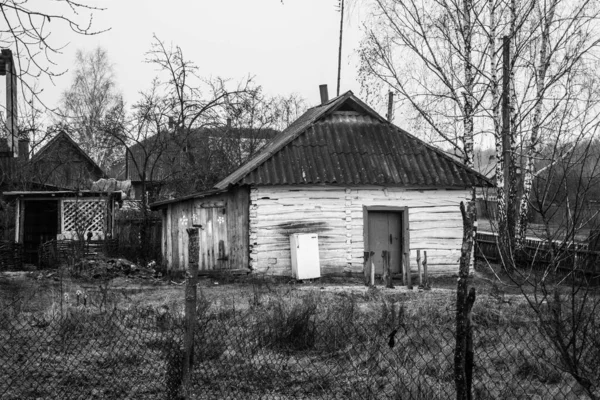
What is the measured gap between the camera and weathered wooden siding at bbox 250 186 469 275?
16281mm

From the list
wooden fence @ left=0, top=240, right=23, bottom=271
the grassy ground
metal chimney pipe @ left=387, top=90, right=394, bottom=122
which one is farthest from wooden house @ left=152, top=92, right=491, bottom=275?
the grassy ground

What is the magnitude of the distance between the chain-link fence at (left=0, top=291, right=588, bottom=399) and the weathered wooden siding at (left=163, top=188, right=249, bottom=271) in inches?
324

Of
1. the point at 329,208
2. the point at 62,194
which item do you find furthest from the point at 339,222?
the point at 62,194

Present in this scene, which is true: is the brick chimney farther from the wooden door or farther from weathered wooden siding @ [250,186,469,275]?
the wooden door

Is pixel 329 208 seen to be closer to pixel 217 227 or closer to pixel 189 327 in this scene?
pixel 217 227

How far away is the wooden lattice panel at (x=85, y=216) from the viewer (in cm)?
1886

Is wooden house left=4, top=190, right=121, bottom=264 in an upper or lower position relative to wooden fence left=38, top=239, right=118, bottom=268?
upper

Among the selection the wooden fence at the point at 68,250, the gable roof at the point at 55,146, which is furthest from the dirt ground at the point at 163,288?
the gable roof at the point at 55,146

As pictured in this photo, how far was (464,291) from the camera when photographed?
4.41 meters

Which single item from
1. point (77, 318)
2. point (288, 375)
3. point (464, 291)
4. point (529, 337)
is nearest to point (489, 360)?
point (529, 337)

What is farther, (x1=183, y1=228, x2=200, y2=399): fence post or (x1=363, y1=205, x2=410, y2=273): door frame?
(x1=363, y1=205, x2=410, y2=273): door frame

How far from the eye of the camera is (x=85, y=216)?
19.0 m

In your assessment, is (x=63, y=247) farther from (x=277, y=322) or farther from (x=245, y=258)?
(x=277, y=322)

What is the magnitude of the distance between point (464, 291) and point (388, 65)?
1591 cm
